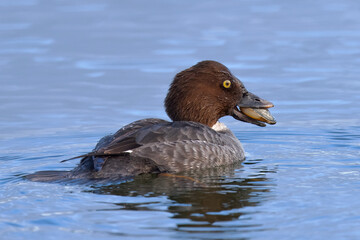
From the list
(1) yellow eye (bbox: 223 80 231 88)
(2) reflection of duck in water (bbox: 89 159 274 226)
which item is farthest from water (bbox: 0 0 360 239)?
(1) yellow eye (bbox: 223 80 231 88)

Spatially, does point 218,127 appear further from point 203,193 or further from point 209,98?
point 203,193

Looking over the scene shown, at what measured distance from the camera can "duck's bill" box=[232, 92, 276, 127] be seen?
38.1 feet

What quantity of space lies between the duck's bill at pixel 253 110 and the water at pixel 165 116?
466 mm

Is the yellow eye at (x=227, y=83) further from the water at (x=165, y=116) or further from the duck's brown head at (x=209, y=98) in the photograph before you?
the water at (x=165, y=116)

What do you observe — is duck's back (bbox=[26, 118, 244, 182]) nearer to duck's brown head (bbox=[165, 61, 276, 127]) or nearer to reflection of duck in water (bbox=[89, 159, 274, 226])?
reflection of duck in water (bbox=[89, 159, 274, 226])

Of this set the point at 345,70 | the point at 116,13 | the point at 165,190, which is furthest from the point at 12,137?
the point at 116,13

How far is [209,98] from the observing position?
37.4ft

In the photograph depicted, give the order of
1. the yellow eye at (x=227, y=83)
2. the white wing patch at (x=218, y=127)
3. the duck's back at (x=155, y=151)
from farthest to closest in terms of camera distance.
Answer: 1. the white wing patch at (x=218, y=127)
2. the yellow eye at (x=227, y=83)
3. the duck's back at (x=155, y=151)

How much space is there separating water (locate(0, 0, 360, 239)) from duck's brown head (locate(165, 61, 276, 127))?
0.64 m

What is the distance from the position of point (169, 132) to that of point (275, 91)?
5.60 m

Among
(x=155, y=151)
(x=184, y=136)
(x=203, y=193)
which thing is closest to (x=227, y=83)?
(x=184, y=136)

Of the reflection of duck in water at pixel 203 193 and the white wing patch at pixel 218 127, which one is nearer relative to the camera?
the reflection of duck in water at pixel 203 193

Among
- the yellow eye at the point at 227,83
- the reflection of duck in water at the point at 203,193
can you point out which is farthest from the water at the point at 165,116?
the yellow eye at the point at 227,83

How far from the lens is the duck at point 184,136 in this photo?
980 cm
